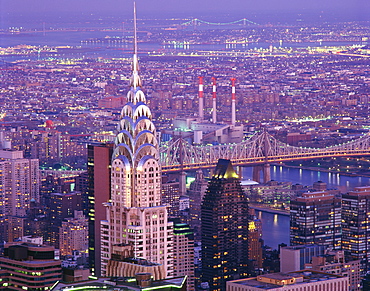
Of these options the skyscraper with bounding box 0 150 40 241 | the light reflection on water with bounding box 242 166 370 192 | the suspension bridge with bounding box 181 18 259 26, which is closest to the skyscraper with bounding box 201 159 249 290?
the skyscraper with bounding box 0 150 40 241

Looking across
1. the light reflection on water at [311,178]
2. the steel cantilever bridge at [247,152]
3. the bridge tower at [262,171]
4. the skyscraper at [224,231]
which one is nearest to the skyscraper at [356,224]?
the skyscraper at [224,231]

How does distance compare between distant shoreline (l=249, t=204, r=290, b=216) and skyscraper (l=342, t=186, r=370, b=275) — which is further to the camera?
distant shoreline (l=249, t=204, r=290, b=216)

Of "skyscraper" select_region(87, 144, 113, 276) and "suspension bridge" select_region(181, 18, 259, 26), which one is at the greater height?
"suspension bridge" select_region(181, 18, 259, 26)

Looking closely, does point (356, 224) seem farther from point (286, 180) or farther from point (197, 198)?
point (286, 180)

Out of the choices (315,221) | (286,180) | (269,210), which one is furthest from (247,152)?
(315,221)

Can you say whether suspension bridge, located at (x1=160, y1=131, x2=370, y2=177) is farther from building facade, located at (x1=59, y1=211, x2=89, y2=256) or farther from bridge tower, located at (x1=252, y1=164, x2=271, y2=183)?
building facade, located at (x1=59, y1=211, x2=89, y2=256)

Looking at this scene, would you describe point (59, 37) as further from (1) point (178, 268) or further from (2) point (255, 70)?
(1) point (178, 268)

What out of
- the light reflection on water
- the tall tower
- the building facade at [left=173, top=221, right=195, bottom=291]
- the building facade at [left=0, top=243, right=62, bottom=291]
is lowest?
the light reflection on water
